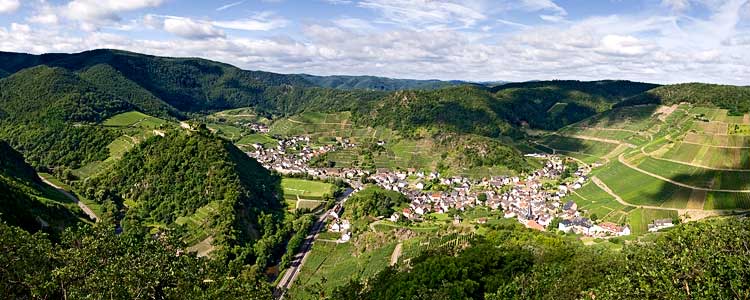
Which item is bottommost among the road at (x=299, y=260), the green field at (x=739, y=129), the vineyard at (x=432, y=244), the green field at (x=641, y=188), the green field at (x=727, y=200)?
the road at (x=299, y=260)

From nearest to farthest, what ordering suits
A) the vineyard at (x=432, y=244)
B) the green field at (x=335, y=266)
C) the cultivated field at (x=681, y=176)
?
the vineyard at (x=432, y=244), the green field at (x=335, y=266), the cultivated field at (x=681, y=176)

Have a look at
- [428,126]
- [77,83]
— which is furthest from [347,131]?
[77,83]

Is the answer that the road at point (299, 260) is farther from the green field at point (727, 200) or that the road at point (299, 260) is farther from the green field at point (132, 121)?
the green field at point (727, 200)

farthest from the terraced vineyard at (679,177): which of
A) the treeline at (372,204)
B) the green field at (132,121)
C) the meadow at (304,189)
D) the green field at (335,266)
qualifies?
the green field at (132,121)

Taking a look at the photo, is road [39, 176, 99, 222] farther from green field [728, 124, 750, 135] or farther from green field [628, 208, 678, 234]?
green field [728, 124, 750, 135]

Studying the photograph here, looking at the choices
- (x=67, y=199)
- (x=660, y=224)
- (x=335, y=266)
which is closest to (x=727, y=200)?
(x=660, y=224)

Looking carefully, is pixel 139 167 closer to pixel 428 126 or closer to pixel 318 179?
pixel 318 179
